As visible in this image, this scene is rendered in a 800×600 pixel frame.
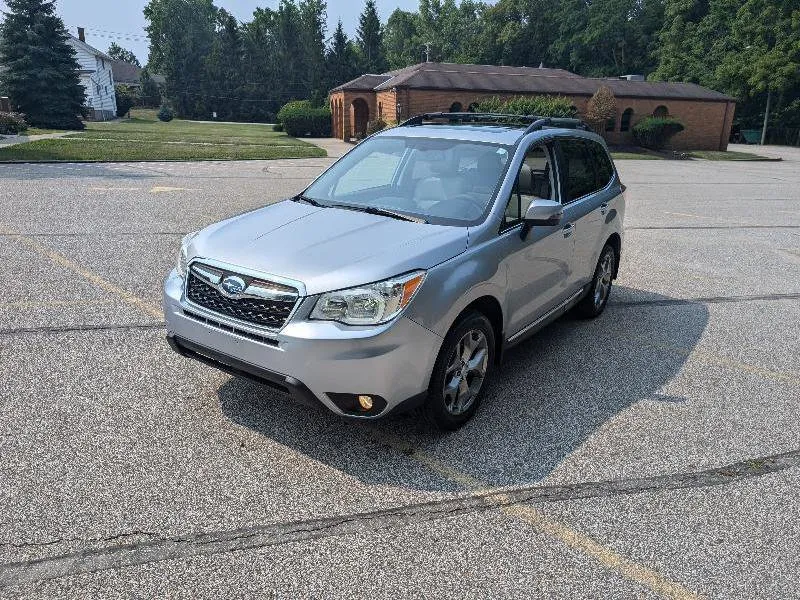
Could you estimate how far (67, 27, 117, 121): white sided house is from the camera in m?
59.0

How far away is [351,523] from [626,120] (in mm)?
46456

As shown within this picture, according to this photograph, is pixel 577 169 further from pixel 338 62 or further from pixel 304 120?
pixel 338 62

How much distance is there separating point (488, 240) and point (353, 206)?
3.39ft

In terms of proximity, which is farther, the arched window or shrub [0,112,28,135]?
the arched window

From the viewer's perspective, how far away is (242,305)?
345 cm

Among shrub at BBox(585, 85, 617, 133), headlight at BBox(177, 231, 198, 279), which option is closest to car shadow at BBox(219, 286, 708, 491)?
headlight at BBox(177, 231, 198, 279)

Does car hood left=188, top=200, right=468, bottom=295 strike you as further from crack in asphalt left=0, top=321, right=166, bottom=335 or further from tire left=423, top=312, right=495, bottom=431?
crack in asphalt left=0, top=321, right=166, bottom=335

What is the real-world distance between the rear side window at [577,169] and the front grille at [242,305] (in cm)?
279

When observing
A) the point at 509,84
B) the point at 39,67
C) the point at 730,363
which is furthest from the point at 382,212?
the point at 39,67

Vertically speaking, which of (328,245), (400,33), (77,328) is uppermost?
(400,33)

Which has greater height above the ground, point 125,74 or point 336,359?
point 125,74

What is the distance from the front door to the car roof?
0.19 metres

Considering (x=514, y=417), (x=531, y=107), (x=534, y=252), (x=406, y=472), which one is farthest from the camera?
(x=531, y=107)

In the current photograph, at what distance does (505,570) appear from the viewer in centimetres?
277
